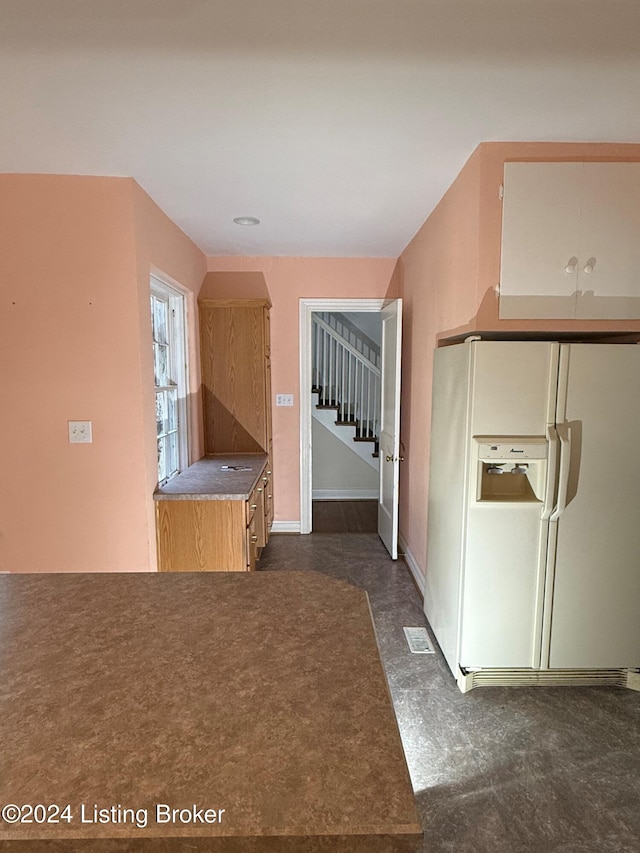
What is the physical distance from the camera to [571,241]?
207 centimetres

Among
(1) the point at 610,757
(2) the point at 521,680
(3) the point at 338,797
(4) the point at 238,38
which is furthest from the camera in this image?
(2) the point at 521,680

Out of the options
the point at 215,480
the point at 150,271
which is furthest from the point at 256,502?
the point at 150,271

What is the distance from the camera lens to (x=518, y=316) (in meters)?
2.10

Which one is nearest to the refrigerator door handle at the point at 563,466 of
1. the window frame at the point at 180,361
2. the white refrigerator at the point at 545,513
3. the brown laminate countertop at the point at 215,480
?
the white refrigerator at the point at 545,513

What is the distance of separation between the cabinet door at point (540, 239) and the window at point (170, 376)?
7.04 feet

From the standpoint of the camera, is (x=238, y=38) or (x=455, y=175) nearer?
(x=238, y=38)

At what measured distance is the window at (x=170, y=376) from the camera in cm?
316

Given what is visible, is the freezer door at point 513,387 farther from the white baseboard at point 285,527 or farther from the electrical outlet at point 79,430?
the white baseboard at point 285,527

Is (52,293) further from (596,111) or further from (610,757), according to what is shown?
(610,757)

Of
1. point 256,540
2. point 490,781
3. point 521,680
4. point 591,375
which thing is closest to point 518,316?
point 591,375

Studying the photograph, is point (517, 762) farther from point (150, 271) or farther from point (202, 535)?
point (150, 271)

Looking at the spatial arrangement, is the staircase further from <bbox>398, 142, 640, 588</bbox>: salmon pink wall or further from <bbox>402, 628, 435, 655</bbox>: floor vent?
<bbox>402, 628, 435, 655</bbox>: floor vent

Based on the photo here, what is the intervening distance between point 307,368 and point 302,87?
8.38ft

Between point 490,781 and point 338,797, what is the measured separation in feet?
4.95
